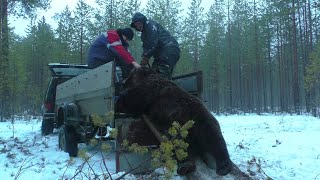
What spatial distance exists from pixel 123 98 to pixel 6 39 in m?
18.7

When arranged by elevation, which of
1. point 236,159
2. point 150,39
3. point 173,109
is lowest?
point 236,159

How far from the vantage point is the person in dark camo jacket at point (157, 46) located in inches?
253

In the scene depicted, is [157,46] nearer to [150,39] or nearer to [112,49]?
[150,39]

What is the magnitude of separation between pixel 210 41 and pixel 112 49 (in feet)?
114

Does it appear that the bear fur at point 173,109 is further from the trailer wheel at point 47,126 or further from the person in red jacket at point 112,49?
the trailer wheel at point 47,126

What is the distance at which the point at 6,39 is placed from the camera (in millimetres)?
21078

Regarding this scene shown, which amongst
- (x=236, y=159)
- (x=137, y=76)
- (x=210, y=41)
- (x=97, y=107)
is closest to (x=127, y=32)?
(x=137, y=76)

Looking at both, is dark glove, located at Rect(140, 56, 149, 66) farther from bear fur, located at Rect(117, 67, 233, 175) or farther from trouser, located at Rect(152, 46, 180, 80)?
bear fur, located at Rect(117, 67, 233, 175)

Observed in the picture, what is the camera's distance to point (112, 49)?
6.50 m

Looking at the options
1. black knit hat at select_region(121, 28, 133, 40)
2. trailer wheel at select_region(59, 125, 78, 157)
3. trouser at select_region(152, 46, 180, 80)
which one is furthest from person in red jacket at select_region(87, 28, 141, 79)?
trailer wheel at select_region(59, 125, 78, 157)

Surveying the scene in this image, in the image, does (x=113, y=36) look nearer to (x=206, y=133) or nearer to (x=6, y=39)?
(x=206, y=133)

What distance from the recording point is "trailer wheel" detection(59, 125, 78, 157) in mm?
6598

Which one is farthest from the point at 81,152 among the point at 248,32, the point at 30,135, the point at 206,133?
the point at 248,32

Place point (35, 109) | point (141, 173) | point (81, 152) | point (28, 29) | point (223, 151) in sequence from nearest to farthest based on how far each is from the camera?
point (81, 152)
point (223, 151)
point (141, 173)
point (35, 109)
point (28, 29)
